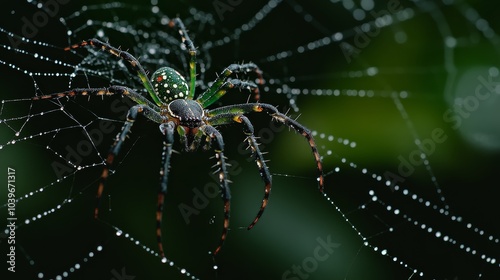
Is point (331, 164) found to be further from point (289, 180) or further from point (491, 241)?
point (491, 241)

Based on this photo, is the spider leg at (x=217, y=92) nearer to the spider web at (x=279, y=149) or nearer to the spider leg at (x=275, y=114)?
the spider leg at (x=275, y=114)

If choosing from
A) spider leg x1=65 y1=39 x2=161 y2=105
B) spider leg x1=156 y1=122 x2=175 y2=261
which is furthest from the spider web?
spider leg x1=156 y1=122 x2=175 y2=261

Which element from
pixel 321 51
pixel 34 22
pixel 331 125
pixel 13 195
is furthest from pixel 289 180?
pixel 34 22

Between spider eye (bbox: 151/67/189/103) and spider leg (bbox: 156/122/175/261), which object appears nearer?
spider leg (bbox: 156/122/175/261)

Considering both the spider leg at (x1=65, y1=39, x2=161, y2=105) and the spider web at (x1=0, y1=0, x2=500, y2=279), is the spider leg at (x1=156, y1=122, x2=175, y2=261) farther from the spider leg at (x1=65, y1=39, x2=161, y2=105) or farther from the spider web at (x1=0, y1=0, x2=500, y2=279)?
the spider web at (x1=0, y1=0, x2=500, y2=279)

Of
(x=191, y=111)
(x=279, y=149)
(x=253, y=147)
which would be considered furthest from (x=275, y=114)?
(x=279, y=149)

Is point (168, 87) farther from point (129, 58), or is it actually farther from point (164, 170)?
point (164, 170)
